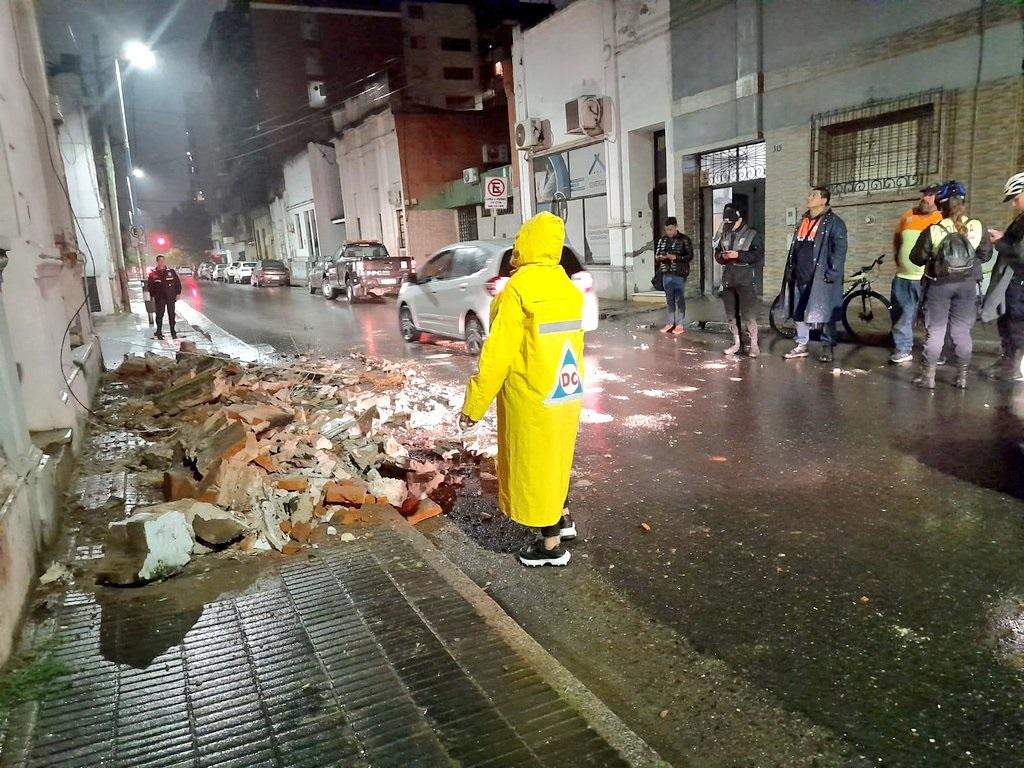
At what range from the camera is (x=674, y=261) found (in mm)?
12234

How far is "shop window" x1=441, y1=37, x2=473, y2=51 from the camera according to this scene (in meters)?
53.3

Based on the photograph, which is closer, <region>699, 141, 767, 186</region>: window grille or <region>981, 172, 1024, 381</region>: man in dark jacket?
<region>981, 172, 1024, 381</region>: man in dark jacket

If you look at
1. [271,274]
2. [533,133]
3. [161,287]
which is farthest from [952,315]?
[271,274]

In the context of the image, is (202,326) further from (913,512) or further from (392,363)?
(913,512)

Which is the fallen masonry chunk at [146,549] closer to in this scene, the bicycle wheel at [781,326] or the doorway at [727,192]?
the bicycle wheel at [781,326]

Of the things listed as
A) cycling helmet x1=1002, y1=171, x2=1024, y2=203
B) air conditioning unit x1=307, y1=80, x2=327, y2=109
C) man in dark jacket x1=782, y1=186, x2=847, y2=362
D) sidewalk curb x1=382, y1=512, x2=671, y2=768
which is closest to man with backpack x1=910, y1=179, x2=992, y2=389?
cycling helmet x1=1002, y1=171, x2=1024, y2=203

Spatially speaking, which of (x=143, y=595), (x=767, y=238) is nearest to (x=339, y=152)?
(x=767, y=238)

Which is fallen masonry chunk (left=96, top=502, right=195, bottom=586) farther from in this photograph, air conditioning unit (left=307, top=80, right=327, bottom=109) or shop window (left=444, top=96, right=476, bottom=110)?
air conditioning unit (left=307, top=80, right=327, bottom=109)

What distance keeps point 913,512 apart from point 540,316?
2.88 meters

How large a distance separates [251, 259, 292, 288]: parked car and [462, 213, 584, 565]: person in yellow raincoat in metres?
41.2

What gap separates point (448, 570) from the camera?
12.9ft

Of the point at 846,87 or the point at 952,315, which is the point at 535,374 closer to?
the point at 952,315

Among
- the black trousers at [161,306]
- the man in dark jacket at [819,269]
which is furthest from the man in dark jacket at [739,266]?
the black trousers at [161,306]

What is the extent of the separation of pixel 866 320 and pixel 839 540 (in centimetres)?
824
